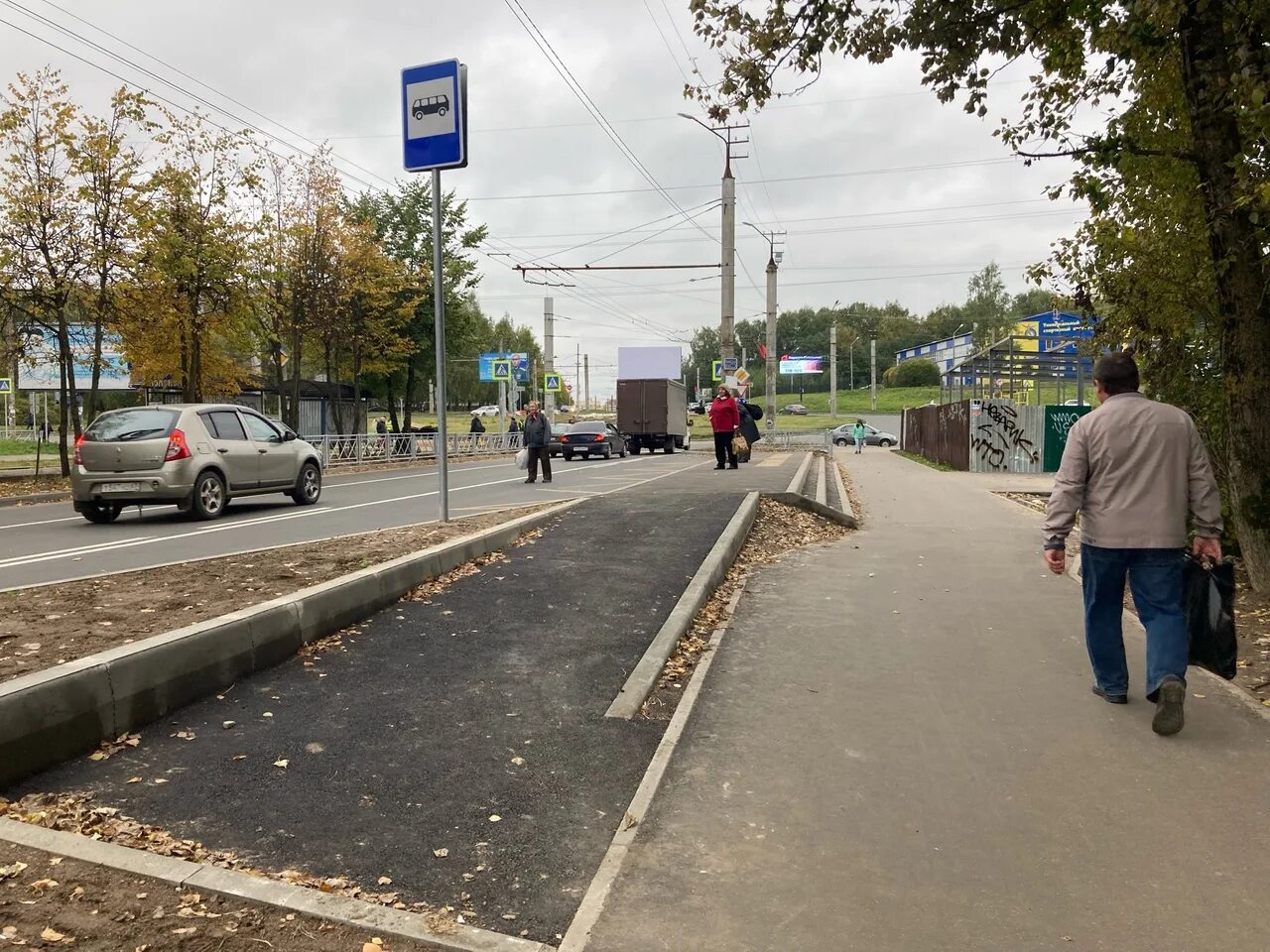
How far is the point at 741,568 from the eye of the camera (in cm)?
900

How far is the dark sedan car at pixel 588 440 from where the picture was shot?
32.6 metres

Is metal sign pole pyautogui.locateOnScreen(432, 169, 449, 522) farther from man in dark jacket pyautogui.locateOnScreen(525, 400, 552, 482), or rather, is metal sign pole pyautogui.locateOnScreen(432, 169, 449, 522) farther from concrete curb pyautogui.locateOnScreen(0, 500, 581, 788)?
man in dark jacket pyautogui.locateOnScreen(525, 400, 552, 482)

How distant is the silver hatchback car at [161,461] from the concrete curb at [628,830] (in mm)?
9257

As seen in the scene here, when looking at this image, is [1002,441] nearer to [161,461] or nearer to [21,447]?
[161,461]

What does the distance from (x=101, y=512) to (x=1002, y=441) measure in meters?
23.0

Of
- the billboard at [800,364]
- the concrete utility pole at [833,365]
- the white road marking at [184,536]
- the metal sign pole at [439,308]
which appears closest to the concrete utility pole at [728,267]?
the white road marking at [184,536]

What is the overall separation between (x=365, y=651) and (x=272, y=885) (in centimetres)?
258

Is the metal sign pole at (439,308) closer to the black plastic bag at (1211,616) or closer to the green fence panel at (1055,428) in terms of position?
the black plastic bag at (1211,616)

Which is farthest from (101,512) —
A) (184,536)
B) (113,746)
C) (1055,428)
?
(1055,428)

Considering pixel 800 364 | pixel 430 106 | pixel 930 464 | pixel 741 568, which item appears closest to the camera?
pixel 430 106

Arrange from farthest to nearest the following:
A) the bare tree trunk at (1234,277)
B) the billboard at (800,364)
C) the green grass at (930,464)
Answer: the billboard at (800,364) < the green grass at (930,464) < the bare tree trunk at (1234,277)

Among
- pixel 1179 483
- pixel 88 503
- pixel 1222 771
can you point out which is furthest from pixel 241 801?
pixel 88 503

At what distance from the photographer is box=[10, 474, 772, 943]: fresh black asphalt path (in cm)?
304

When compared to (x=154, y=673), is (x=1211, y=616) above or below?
above
